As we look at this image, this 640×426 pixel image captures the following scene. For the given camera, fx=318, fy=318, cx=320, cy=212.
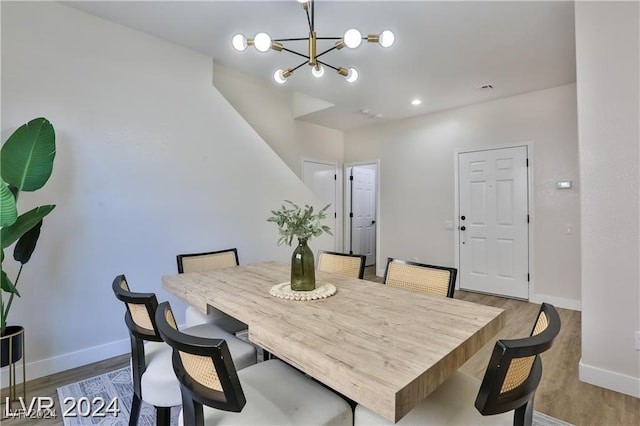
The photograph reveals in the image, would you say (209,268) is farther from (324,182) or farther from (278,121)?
(324,182)

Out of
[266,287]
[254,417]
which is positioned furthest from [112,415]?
[254,417]

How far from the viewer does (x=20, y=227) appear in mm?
1889

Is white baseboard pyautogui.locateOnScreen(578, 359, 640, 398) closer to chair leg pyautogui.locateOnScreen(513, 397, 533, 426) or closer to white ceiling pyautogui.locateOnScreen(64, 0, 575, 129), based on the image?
chair leg pyautogui.locateOnScreen(513, 397, 533, 426)

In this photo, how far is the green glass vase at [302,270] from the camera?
1708 millimetres

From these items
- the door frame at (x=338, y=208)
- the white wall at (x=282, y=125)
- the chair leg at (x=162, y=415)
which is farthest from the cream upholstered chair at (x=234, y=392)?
the door frame at (x=338, y=208)

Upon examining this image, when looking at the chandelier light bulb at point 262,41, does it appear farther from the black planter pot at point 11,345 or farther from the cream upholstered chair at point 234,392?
the black planter pot at point 11,345

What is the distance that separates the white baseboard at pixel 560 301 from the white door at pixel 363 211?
8.90 feet

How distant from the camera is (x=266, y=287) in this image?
72.0 inches

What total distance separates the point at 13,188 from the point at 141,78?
4.38ft

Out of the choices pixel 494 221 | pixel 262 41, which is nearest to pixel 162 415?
pixel 262 41

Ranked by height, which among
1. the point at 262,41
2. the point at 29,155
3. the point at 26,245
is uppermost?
the point at 262,41

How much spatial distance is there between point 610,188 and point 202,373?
2639mm

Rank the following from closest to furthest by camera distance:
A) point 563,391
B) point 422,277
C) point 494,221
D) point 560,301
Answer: point 422,277 → point 563,391 → point 560,301 → point 494,221

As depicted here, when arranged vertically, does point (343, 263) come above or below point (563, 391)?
above
